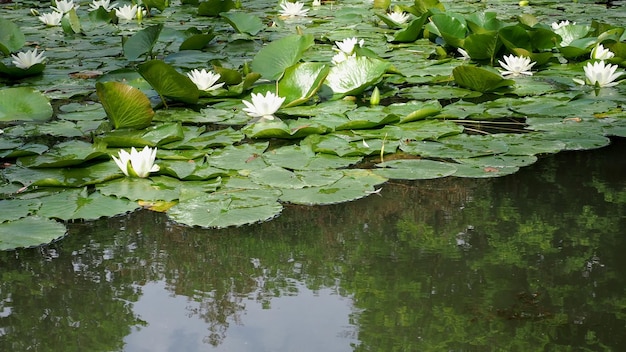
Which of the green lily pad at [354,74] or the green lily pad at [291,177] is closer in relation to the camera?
the green lily pad at [291,177]

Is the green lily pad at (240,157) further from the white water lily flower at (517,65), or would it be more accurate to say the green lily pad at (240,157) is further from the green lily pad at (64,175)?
the white water lily flower at (517,65)

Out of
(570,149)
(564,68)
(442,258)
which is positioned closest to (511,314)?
(442,258)

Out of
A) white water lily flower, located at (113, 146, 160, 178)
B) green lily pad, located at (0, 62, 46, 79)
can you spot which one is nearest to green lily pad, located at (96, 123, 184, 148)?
white water lily flower, located at (113, 146, 160, 178)

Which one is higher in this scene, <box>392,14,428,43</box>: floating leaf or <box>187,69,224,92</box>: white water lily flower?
<box>392,14,428,43</box>: floating leaf

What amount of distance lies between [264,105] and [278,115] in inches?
5.3

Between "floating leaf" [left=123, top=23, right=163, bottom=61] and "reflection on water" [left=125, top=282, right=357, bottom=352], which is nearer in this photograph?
"reflection on water" [left=125, top=282, right=357, bottom=352]

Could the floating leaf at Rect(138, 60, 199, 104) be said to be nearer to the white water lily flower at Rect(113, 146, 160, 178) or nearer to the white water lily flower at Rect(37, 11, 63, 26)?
the white water lily flower at Rect(113, 146, 160, 178)

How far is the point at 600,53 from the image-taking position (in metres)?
3.55

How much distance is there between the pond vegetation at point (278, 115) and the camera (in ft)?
7.14

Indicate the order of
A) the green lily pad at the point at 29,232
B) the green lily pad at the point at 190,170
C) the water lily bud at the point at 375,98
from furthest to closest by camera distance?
the water lily bud at the point at 375,98, the green lily pad at the point at 190,170, the green lily pad at the point at 29,232

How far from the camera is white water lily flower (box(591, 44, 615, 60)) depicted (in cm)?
354

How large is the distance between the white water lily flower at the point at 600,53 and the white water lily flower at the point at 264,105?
158 centimetres

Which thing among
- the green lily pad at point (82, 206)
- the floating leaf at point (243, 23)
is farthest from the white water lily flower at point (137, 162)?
the floating leaf at point (243, 23)

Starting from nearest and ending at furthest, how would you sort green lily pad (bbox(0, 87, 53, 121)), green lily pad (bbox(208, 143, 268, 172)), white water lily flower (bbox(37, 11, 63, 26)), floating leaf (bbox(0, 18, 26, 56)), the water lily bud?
green lily pad (bbox(208, 143, 268, 172)) → green lily pad (bbox(0, 87, 53, 121)) → the water lily bud → floating leaf (bbox(0, 18, 26, 56)) → white water lily flower (bbox(37, 11, 63, 26))
